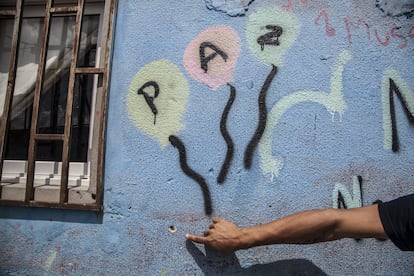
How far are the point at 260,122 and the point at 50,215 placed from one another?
1663 mm

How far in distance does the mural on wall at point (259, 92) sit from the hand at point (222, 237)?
0.15m

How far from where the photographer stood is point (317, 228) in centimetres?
174

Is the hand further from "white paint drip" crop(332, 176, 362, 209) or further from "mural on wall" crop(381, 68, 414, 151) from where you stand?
"mural on wall" crop(381, 68, 414, 151)

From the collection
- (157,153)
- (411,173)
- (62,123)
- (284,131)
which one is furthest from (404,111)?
(62,123)

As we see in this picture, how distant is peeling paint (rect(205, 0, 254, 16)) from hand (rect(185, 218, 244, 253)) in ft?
4.74

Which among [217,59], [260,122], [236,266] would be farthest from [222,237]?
[217,59]

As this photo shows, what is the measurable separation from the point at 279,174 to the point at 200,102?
29.1 inches

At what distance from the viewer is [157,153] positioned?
7.93ft

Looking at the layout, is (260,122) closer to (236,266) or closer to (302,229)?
(302,229)

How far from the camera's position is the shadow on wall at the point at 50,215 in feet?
8.05

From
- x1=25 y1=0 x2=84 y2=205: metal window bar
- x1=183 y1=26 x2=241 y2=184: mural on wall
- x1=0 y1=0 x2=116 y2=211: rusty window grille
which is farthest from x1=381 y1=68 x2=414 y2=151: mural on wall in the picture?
x1=25 y1=0 x2=84 y2=205: metal window bar

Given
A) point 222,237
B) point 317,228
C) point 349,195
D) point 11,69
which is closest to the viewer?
point 317,228

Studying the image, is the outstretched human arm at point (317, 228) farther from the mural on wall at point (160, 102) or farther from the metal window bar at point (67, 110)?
the metal window bar at point (67, 110)

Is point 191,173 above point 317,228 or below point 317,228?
above
